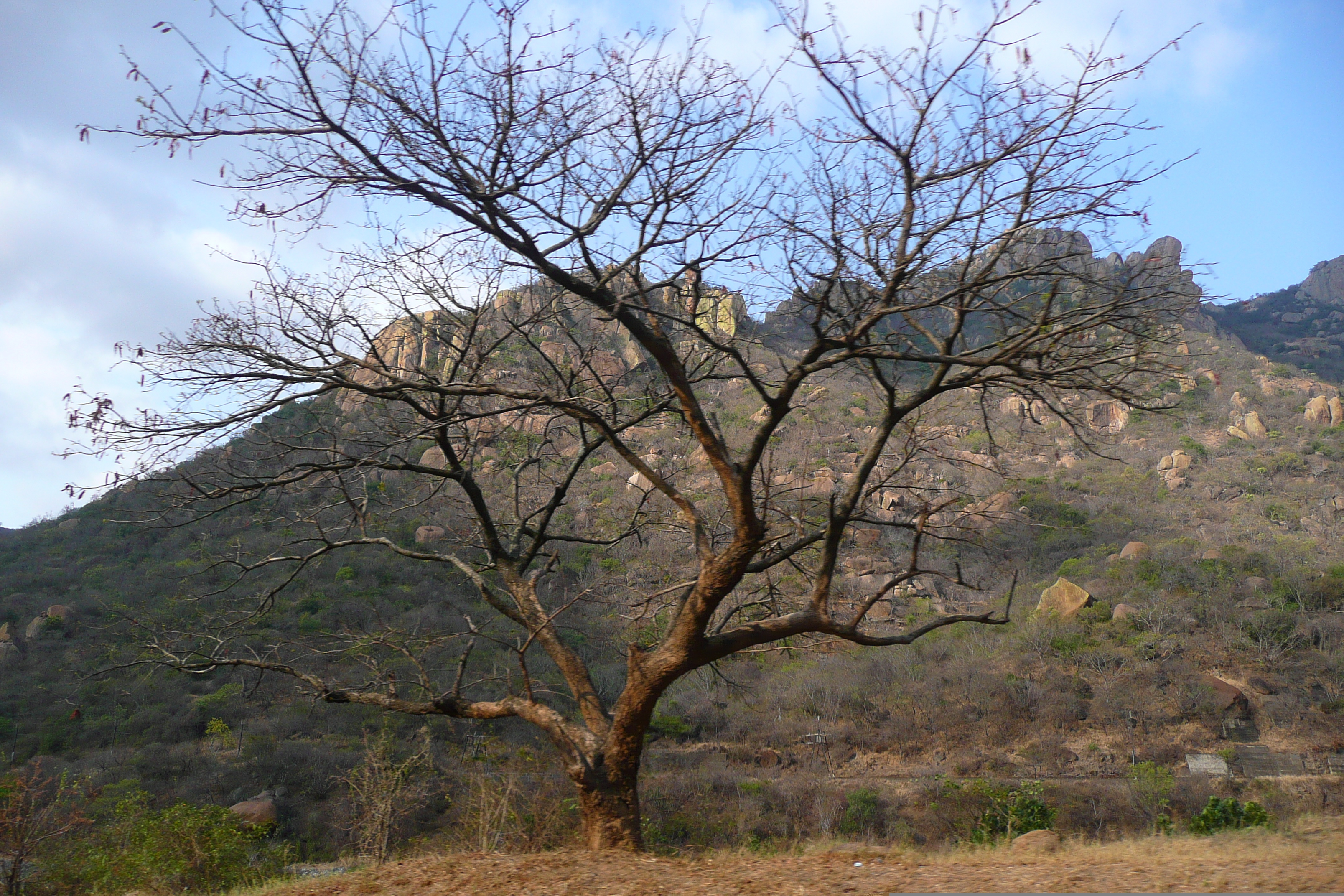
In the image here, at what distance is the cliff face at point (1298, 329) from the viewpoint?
46375 millimetres

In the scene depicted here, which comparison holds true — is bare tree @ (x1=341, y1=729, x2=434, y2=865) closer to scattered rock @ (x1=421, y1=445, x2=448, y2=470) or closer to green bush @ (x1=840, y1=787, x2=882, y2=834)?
scattered rock @ (x1=421, y1=445, x2=448, y2=470)

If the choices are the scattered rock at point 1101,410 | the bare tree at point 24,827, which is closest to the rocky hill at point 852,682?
the scattered rock at point 1101,410

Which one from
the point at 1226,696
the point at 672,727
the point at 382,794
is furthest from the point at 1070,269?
the point at 1226,696

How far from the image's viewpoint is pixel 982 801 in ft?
58.6

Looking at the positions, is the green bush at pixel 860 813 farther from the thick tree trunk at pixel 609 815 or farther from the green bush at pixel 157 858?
the thick tree trunk at pixel 609 815

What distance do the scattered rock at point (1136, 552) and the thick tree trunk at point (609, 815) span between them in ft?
103

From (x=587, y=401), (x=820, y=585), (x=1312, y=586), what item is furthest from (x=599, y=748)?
(x=1312, y=586)

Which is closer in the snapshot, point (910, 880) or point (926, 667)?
point (910, 880)

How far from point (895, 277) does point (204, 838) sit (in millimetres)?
11243

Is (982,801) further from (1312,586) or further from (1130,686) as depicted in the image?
(1312,586)

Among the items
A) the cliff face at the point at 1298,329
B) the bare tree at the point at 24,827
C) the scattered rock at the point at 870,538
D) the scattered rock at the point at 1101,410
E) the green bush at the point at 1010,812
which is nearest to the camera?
the scattered rock at the point at 1101,410

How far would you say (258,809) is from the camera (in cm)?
1734

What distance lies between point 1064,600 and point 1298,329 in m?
35.3

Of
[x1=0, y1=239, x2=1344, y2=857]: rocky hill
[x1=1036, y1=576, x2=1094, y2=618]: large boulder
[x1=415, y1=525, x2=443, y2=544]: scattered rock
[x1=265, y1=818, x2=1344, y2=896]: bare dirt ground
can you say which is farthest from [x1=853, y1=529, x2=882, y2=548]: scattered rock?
[x1=265, y1=818, x2=1344, y2=896]: bare dirt ground
